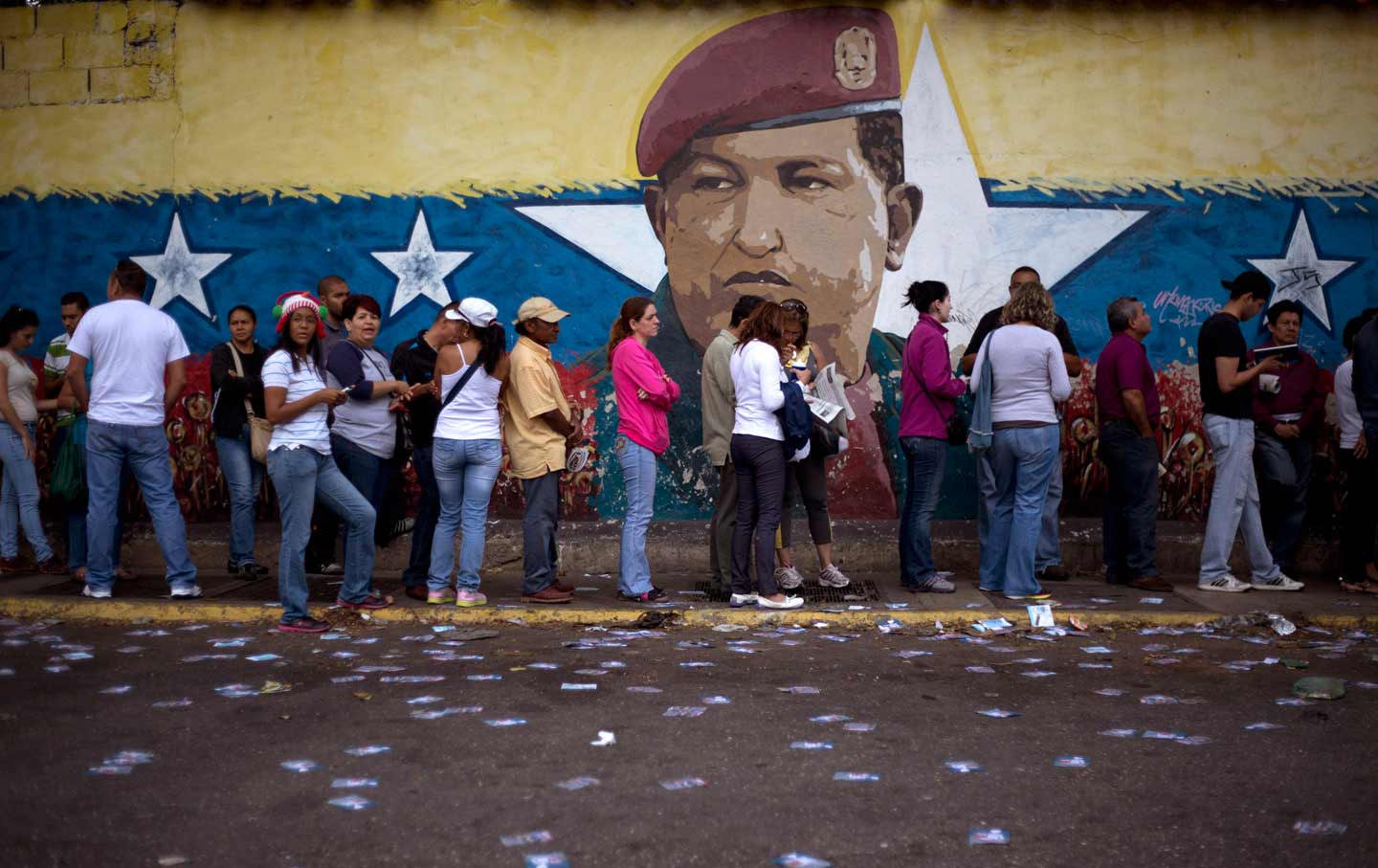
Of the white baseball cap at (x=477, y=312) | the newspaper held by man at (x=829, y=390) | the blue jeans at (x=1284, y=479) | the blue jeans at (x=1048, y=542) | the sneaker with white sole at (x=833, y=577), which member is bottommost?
the sneaker with white sole at (x=833, y=577)

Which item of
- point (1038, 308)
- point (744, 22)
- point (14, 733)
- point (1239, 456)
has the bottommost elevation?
point (14, 733)

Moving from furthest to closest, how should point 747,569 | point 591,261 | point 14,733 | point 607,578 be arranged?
point 591,261
point 607,578
point 747,569
point 14,733

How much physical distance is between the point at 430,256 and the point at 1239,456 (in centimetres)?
595

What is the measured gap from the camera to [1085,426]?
32.1ft

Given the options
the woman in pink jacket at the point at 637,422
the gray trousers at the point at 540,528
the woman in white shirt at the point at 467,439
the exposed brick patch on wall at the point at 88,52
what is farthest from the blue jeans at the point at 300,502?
the exposed brick patch on wall at the point at 88,52

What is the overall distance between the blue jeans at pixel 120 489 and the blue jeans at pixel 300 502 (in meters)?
1.17

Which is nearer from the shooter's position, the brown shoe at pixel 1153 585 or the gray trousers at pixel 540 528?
the gray trousers at pixel 540 528

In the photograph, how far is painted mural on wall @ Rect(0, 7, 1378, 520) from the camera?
979 centimetres

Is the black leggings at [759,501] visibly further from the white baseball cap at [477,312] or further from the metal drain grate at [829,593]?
the white baseball cap at [477,312]

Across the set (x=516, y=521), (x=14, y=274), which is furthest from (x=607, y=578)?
(x=14, y=274)

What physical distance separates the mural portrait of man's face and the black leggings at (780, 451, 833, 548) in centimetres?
173

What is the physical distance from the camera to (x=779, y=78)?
9.93 m

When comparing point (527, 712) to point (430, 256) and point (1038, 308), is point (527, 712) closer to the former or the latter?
point (1038, 308)

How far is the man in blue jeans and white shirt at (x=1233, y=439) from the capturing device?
27.7 ft
